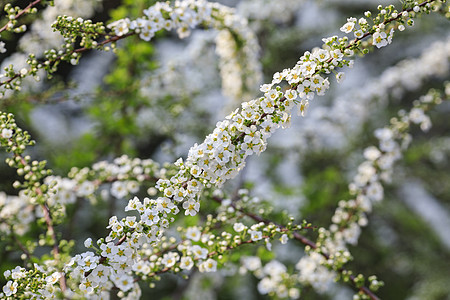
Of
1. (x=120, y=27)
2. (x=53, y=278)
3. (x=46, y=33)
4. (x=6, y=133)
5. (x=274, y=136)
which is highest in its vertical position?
(x=274, y=136)

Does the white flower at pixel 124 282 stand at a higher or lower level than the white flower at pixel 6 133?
lower

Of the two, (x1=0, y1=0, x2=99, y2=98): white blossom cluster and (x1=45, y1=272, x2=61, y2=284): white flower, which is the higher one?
(x1=0, y1=0, x2=99, y2=98): white blossom cluster

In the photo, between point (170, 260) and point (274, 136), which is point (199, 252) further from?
point (274, 136)

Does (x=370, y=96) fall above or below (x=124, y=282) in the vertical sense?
above

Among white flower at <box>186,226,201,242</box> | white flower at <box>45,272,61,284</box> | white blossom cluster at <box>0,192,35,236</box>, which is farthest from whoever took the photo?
white blossom cluster at <box>0,192,35,236</box>

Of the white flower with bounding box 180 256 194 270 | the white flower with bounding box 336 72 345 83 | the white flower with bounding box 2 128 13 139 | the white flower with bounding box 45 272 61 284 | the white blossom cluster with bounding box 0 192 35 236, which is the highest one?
the white blossom cluster with bounding box 0 192 35 236

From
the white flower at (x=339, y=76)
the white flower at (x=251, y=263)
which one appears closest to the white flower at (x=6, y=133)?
the white flower at (x=339, y=76)

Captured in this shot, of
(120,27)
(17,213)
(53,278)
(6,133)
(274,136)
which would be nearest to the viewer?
(53,278)

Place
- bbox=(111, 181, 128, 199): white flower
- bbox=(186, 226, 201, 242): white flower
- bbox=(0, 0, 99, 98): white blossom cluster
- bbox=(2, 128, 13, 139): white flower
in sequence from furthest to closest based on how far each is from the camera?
bbox=(0, 0, 99, 98): white blossom cluster → bbox=(111, 181, 128, 199): white flower → bbox=(186, 226, 201, 242): white flower → bbox=(2, 128, 13, 139): white flower

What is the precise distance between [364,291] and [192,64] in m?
1.39

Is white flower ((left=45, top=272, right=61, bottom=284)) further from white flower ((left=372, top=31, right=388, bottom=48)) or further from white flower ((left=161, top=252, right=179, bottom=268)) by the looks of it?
white flower ((left=372, top=31, right=388, bottom=48))

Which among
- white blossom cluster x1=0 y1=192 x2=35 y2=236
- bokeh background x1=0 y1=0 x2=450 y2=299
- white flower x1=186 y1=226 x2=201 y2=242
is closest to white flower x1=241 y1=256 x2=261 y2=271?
bokeh background x1=0 y1=0 x2=450 y2=299

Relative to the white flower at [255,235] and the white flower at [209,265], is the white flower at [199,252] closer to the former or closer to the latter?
the white flower at [209,265]

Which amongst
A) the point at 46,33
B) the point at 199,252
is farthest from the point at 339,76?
the point at 46,33
